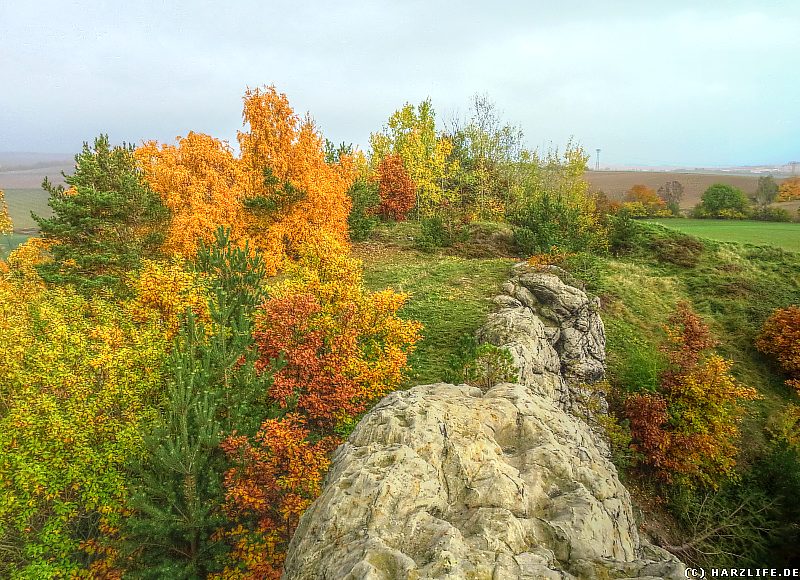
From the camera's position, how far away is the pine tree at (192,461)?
9828mm

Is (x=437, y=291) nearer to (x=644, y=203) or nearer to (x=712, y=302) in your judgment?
(x=712, y=302)

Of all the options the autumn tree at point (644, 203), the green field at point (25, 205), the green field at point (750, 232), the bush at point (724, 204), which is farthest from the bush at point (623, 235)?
the green field at point (25, 205)

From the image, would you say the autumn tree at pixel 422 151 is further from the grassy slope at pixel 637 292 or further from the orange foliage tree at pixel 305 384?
the orange foliage tree at pixel 305 384

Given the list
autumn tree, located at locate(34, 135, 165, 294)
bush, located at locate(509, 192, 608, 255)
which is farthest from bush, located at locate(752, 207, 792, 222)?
autumn tree, located at locate(34, 135, 165, 294)

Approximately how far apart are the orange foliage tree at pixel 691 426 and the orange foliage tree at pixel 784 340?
30.9ft

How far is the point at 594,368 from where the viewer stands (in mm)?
20688

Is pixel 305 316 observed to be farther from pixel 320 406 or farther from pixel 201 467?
pixel 201 467

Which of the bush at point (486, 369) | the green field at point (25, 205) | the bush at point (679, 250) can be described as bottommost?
the bush at point (486, 369)

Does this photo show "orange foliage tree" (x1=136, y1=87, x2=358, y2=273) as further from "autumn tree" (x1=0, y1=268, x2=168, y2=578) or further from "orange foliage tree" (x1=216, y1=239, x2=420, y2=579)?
"autumn tree" (x1=0, y1=268, x2=168, y2=578)

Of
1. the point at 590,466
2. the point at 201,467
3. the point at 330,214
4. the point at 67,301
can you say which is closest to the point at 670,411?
the point at 590,466

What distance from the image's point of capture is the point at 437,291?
26938mm

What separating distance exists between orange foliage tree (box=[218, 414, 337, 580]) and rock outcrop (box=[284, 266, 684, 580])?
7.71ft

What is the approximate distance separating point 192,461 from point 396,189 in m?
41.5

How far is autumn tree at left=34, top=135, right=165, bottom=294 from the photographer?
65.0ft
